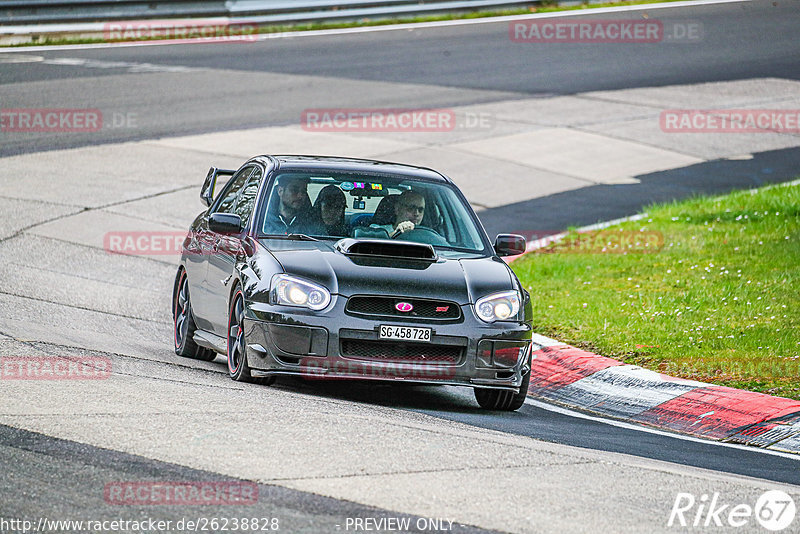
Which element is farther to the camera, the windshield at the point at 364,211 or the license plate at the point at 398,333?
the windshield at the point at 364,211

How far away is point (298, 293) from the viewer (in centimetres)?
823

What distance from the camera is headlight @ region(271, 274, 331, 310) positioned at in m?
8.17

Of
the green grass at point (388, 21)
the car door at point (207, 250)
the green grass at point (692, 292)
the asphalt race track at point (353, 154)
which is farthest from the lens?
the green grass at point (388, 21)

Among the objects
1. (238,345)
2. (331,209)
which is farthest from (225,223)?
(238,345)

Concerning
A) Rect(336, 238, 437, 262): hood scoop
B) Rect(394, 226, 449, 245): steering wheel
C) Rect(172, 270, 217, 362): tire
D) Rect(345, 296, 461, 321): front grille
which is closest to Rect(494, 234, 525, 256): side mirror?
Rect(394, 226, 449, 245): steering wheel

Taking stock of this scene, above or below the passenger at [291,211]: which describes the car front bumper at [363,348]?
below

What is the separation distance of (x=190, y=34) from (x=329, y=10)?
338cm

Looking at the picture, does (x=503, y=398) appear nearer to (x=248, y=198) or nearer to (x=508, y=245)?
(x=508, y=245)

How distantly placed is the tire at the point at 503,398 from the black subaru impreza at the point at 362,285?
1 cm

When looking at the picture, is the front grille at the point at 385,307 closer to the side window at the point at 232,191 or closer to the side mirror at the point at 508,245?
the side mirror at the point at 508,245

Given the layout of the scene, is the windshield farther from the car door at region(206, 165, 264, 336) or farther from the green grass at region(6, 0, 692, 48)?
the green grass at region(6, 0, 692, 48)

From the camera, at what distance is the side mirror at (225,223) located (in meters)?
9.15

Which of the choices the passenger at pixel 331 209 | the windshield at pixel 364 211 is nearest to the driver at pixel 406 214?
the windshield at pixel 364 211

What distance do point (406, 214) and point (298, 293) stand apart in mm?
1460
